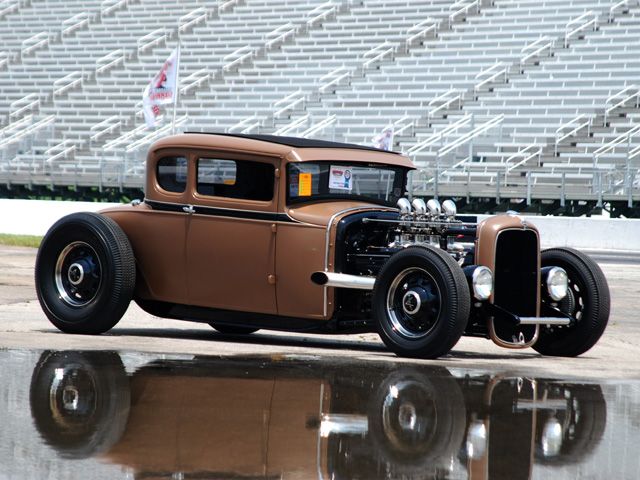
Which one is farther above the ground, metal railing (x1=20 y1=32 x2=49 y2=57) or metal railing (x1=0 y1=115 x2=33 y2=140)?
metal railing (x1=20 y1=32 x2=49 y2=57)

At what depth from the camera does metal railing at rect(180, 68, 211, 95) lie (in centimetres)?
3925

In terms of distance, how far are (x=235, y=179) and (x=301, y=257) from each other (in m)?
0.89

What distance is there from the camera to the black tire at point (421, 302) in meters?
8.08

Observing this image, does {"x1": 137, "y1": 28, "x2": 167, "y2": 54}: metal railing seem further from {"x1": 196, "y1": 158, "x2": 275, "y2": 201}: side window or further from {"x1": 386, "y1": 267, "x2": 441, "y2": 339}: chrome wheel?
{"x1": 386, "y1": 267, "x2": 441, "y2": 339}: chrome wheel

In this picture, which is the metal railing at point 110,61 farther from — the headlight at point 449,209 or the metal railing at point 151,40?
the headlight at point 449,209

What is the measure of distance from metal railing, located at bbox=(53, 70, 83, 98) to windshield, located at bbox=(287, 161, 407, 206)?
32769 mm

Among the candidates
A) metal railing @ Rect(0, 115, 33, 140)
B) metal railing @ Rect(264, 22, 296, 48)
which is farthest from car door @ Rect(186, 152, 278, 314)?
metal railing @ Rect(264, 22, 296, 48)

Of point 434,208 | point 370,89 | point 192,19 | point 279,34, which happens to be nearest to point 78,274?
point 434,208

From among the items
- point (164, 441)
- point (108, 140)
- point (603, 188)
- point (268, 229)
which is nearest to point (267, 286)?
point (268, 229)

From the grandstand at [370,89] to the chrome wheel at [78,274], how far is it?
19.5 m

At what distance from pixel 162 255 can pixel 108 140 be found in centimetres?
2859

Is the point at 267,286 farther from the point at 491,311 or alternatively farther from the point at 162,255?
the point at 491,311

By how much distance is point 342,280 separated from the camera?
28.9 feet

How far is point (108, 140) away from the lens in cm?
3750
